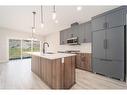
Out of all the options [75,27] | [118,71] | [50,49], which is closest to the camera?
[118,71]

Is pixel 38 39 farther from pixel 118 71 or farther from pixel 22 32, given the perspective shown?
pixel 118 71

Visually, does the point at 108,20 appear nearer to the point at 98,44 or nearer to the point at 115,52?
the point at 98,44

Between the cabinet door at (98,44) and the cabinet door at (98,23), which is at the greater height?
the cabinet door at (98,23)

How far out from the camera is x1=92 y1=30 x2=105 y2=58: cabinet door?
4078mm

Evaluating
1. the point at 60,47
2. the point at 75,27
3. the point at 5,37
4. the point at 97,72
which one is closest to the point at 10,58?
the point at 5,37

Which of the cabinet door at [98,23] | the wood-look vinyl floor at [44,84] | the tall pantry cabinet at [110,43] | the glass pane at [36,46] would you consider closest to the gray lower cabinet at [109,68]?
the tall pantry cabinet at [110,43]

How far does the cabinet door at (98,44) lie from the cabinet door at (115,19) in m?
0.43

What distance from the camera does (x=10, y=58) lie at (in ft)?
27.4

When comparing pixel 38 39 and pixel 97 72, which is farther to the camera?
pixel 38 39

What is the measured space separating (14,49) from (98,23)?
23.2 feet

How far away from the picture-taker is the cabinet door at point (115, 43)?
3.43m

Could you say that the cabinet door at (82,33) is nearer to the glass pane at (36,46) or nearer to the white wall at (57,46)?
the white wall at (57,46)

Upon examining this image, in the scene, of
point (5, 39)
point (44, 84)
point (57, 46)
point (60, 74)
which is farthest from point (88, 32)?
point (5, 39)

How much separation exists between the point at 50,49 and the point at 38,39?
1.59m
